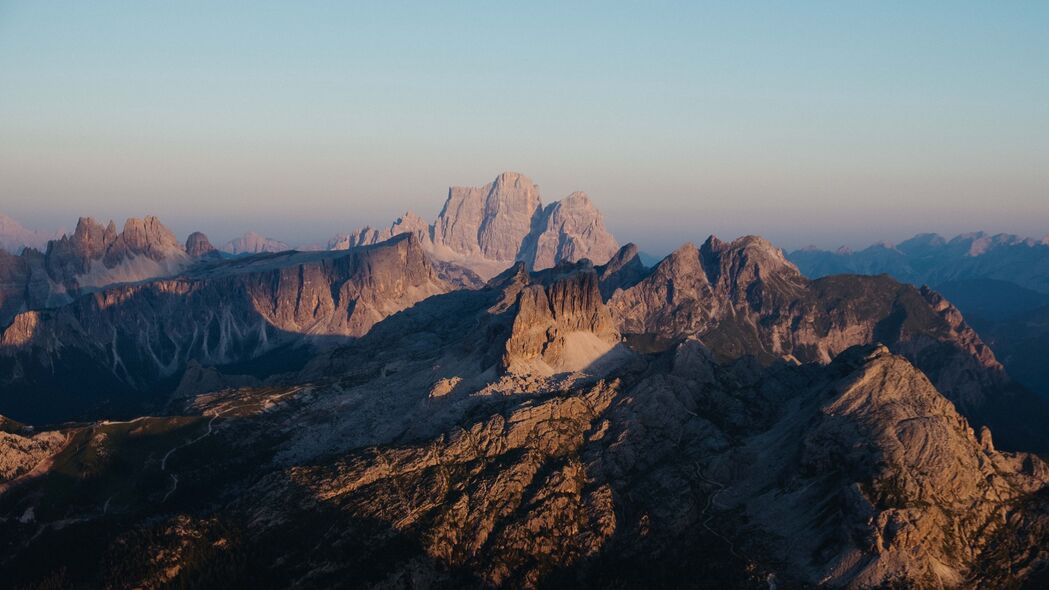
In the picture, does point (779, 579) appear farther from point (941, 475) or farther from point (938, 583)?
point (941, 475)

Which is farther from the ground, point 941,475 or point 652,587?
point 941,475

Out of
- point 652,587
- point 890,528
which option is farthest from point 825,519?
point 652,587

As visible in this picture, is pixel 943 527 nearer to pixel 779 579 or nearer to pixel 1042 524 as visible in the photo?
pixel 1042 524

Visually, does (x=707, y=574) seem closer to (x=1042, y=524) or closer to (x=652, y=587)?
(x=652, y=587)

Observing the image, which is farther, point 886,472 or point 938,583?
point 886,472

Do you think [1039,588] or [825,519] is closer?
[1039,588]

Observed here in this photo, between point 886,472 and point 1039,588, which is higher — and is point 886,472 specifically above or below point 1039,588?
above

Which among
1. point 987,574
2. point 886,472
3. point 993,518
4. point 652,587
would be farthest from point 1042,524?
point 652,587

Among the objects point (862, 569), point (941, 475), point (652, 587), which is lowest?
point (652, 587)
